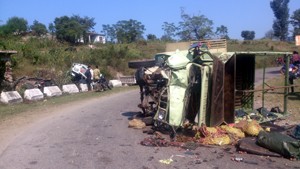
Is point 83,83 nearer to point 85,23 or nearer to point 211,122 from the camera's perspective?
point 211,122

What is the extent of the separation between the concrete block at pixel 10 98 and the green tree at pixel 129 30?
5887 cm

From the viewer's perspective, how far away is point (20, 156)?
308 inches

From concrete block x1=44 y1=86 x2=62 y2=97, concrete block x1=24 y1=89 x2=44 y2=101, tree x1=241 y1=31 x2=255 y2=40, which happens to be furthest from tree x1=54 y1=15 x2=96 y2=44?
concrete block x1=24 y1=89 x2=44 y2=101

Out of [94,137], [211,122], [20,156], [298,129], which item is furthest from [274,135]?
[20,156]

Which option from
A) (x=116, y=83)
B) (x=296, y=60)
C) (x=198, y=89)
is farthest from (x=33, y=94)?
(x=296, y=60)

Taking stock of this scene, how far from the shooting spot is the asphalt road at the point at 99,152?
7.11 meters

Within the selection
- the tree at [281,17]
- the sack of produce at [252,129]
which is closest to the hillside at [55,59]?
the sack of produce at [252,129]

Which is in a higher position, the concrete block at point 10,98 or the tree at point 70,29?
the tree at point 70,29

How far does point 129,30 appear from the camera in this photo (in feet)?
261

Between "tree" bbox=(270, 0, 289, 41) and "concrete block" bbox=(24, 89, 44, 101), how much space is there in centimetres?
7069

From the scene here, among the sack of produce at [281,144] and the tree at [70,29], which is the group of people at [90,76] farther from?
the tree at [70,29]

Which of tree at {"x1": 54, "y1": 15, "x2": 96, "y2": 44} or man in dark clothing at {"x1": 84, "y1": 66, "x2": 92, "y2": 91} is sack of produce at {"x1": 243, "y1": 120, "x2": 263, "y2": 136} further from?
tree at {"x1": 54, "y1": 15, "x2": 96, "y2": 44}

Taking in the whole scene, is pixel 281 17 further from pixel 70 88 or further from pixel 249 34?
pixel 70 88

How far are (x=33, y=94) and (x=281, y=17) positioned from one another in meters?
72.2
